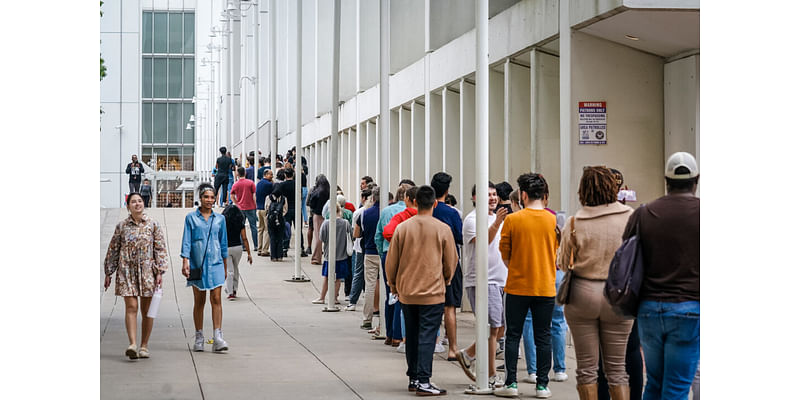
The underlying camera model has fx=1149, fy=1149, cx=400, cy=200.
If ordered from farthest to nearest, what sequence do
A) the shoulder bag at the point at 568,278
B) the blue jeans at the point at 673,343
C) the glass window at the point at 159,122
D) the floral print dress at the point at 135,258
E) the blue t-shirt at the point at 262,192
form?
the glass window at the point at 159,122
the blue t-shirt at the point at 262,192
the floral print dress at the point at 135,258
the shoulder bag at the point at 568,278
the blue jeans at the point at 673,343

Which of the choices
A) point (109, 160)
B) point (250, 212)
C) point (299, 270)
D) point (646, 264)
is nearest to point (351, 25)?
point (250, 212)

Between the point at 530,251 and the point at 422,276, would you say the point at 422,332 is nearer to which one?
the point at 422,276

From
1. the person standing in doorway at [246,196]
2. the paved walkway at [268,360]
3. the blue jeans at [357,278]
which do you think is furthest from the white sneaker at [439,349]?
the person standing in doorway at [246,196]

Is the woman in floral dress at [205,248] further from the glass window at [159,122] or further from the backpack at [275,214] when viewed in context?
the glass window at [159,122]

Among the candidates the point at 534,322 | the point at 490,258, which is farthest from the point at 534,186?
the point at 490,258

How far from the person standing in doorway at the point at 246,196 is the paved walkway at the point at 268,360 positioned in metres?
5.76

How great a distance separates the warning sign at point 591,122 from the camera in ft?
48.0

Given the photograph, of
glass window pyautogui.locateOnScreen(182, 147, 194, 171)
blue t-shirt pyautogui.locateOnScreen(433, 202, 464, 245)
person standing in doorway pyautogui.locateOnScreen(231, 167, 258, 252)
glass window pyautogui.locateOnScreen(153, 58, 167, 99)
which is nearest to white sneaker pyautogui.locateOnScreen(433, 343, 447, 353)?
blue t-shirt pyautogui.locateOnScreen(433, 202, 464, 245)

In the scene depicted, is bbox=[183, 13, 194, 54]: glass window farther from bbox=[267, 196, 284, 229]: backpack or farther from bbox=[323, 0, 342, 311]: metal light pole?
bbox=[323, 0, 342, 311]: metal light pole

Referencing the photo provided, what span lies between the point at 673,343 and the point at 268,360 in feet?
23.7

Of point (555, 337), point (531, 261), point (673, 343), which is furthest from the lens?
point (555, 337)

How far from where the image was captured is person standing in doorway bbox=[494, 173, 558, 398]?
1005cm

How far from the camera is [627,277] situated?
23.5 feet
